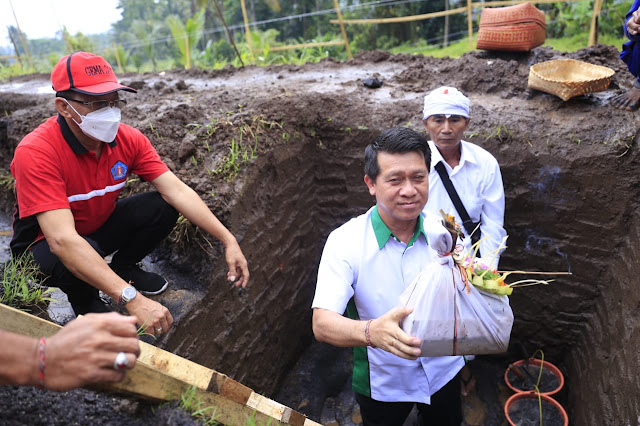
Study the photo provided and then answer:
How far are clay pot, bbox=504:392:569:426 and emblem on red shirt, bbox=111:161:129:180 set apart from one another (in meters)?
3.40

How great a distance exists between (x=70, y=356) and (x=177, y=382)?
508 mm

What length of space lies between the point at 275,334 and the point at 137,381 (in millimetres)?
2544

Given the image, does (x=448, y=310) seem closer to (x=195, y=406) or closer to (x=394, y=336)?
(x=394, y=336)

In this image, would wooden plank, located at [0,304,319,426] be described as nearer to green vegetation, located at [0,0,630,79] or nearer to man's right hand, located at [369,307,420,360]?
man's right hand, located at [369,307,420,360]

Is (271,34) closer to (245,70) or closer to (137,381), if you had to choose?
(245,70)

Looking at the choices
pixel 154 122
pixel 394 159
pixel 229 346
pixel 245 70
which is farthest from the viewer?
pixel 245 70

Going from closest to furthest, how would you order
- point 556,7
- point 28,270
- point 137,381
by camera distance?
1. point 137,381
2. point 28,270
3. point 556,7

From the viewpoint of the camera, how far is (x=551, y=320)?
400cm

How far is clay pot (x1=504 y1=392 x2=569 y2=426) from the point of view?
3.50 meters

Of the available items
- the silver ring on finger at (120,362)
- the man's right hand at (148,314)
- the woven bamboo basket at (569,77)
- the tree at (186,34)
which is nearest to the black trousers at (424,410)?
the man's right hand at (148,314)

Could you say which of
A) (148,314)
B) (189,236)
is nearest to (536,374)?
(189,236)

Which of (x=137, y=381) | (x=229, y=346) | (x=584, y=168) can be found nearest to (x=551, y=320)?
(x=584, y=168)

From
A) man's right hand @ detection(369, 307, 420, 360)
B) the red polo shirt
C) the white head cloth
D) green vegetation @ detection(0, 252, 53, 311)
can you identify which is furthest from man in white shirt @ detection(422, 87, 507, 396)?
green vegetation @ detection(0, 252, 53, 311)

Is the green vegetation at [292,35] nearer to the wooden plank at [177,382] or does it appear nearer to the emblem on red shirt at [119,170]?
the emblem on red shirt at [119,170]
